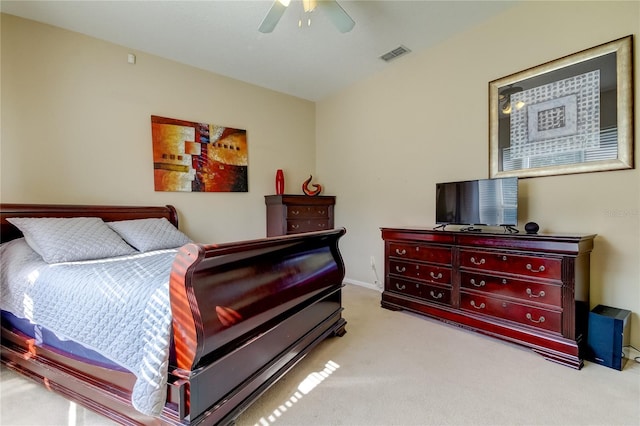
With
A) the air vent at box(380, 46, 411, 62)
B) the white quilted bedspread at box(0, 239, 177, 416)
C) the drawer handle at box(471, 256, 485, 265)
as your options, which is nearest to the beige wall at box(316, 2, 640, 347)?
the air vent at box(380, 46, 411, 62)

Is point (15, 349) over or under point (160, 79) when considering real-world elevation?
under

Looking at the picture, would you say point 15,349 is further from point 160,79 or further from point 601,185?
point 601,185

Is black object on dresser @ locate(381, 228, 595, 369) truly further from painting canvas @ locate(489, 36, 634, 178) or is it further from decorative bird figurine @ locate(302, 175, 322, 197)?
decorative bird figurine @ locate(302, 175, 322, 197)

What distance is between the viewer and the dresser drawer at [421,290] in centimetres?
268

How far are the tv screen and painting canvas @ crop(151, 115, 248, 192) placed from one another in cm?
255

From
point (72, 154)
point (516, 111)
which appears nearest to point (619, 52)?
point (516, 111)

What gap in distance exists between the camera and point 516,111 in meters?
2.60

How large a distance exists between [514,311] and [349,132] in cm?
299

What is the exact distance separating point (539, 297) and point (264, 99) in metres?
3.89

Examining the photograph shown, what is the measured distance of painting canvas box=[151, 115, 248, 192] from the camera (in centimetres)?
321

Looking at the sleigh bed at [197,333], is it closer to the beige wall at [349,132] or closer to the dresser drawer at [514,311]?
the beige wall at [349,132]

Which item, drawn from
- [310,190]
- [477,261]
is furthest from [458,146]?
[310,190]

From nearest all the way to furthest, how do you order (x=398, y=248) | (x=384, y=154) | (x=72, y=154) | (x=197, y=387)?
(x=197, y=387) < (x=72, y=154) < (x=398, y=248) < (x=384, y=154)

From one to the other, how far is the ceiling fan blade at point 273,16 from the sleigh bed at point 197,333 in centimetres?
166
